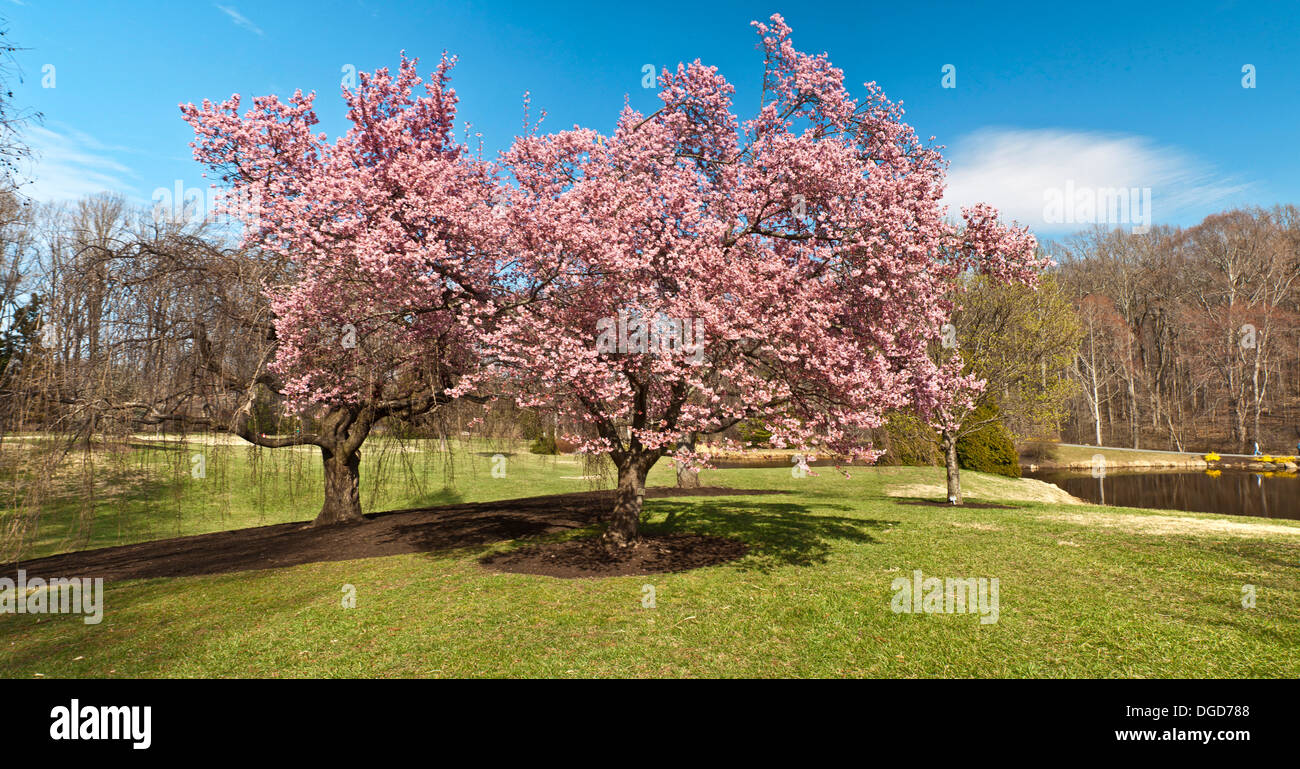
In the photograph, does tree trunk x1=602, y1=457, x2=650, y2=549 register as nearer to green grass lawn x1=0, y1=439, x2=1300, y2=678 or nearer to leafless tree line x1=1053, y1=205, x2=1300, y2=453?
green grass lawn x1=0, y1=439, x2=1300, y2=678

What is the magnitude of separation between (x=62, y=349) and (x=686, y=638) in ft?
32.5

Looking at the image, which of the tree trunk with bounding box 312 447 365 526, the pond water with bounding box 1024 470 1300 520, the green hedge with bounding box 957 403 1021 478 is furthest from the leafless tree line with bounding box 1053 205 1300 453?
the tree trunk with bounding box 312 447 365 526

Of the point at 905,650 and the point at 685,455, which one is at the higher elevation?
the point at 685,455

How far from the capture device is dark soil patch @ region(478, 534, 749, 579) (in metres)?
10.5

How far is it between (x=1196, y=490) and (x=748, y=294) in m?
36.7

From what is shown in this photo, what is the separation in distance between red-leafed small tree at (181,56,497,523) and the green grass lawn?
3.40 meters

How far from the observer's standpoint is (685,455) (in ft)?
29.8

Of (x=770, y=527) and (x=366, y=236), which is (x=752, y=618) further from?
(x=366, y=236)

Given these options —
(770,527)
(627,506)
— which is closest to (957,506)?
(770,527)

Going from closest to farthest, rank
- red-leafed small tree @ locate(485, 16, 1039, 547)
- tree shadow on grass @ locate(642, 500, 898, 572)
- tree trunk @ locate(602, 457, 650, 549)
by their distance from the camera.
Answer: red-leafed small tree @ locate(485, 16, 1039, 547) → tree trunk @ locate(602, 457, 650, 549) → tree shadow on grass @ locate(642, 500, 898, 572)

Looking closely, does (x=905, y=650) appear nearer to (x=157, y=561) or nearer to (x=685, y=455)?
(x=685, y=455)

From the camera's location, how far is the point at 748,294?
881 cm

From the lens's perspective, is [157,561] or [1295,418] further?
[1295,418]
